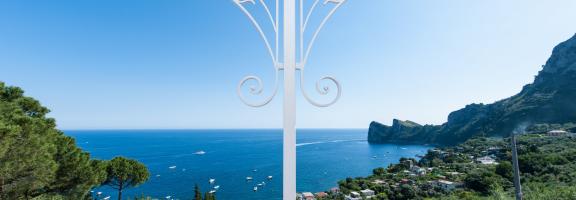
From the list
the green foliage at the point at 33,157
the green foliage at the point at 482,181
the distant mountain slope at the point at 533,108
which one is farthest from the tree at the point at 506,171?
the green foliage at the point at 33,157

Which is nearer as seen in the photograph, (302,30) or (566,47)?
(302,30)

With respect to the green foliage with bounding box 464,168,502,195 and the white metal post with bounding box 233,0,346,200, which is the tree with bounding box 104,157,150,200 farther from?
the green foliage with bounding box 464,168,502,195

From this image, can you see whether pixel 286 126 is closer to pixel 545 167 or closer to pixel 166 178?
pixel 545 167

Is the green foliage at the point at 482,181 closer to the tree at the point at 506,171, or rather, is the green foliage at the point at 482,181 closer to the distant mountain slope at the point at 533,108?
the tree at the point at 506,171

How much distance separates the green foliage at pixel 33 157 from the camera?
310 cm

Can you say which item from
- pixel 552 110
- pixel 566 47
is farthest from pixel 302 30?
pixel 566 47

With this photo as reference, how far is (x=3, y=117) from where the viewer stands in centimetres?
316

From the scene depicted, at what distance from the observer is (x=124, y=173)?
318 inches

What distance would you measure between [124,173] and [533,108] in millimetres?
33180

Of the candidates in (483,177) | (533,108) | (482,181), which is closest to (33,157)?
(482,181)

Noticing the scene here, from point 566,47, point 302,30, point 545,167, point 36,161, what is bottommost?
point 545,167

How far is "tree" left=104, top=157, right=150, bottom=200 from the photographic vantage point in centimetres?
799

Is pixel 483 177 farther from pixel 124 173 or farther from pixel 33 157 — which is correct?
pixel 33 157

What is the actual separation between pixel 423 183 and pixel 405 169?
27.4 ft
